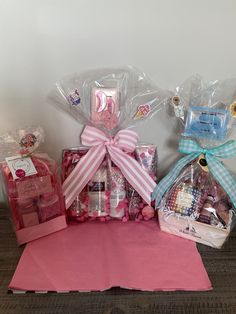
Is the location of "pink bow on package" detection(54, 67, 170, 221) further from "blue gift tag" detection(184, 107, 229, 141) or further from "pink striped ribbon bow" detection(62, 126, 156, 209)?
"blue gift tag" detection(184, 107, 229, 141)

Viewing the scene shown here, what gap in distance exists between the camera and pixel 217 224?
832mm

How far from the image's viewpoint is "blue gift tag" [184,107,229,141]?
836 mm

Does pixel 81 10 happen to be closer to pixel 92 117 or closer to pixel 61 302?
pixel 92 117

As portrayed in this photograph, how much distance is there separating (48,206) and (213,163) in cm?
46

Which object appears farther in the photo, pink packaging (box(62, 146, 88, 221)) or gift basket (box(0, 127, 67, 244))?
pink packaging (box(62, 146, 88, 221))

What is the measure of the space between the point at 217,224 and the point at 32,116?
0.62 metres

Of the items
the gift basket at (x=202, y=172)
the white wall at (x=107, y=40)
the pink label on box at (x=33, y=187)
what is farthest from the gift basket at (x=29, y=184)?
the gift basket at (x=202, y=172)

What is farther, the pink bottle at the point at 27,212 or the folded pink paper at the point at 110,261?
the pink bottle at the point at 27,212

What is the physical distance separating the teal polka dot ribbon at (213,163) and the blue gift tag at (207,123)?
3cm

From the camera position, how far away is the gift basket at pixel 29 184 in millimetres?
811

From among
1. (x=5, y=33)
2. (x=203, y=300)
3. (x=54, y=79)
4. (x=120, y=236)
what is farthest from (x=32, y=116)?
(x=203, y=300)

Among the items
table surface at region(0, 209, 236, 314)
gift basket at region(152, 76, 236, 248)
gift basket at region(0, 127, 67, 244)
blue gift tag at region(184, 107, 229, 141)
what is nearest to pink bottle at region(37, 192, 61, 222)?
gift basket at region(0, 127, 67, 244)

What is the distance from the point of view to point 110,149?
0.91 m

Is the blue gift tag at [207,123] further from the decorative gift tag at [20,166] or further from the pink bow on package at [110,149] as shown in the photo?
the decorative gift tag at [20,166]
